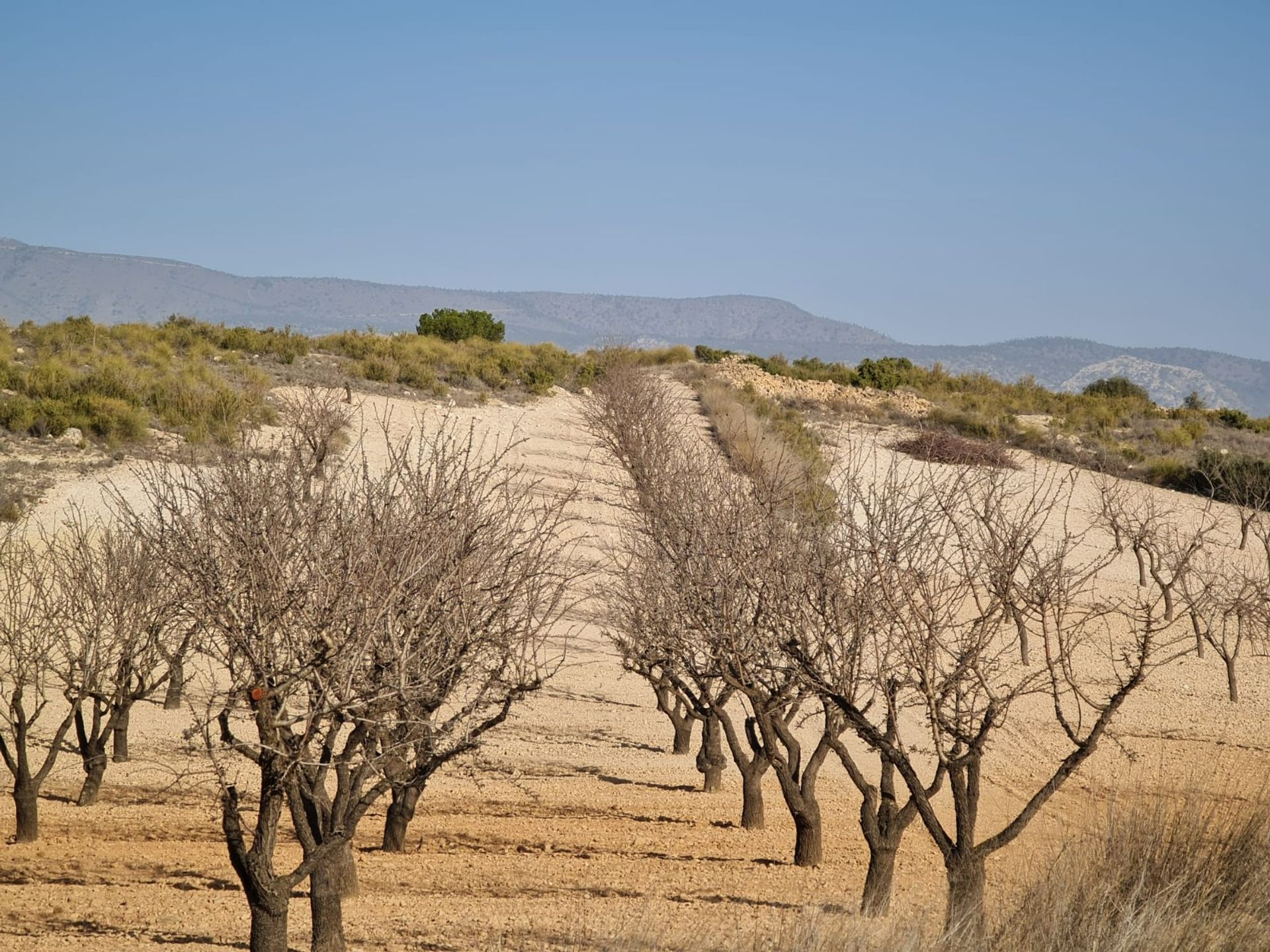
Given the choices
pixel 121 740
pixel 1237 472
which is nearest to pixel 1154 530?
pixel 121 740

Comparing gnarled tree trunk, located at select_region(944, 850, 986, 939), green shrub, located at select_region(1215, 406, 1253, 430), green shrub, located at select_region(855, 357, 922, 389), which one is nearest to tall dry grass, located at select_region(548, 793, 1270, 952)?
gnarled tree trunk, located at select_region(944, 850, 986, 939)

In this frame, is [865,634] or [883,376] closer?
[865,634]

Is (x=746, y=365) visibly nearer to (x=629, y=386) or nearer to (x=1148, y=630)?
(x=629, y=386)

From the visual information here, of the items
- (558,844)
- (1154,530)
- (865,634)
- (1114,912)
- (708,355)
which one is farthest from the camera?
(708,355)

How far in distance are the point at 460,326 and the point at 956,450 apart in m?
38.1

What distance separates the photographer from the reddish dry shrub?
12672 millimetres

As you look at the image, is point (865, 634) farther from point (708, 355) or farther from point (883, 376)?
point (708, 355)

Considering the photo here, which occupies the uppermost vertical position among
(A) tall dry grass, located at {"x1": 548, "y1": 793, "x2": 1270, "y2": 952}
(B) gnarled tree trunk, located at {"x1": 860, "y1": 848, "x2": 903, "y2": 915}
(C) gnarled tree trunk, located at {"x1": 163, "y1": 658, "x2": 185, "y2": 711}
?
(A) tall dry grass, located at {"x1": 548, "y1": 793, "x2": 1270, "y2": 952}

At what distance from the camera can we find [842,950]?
580 cm

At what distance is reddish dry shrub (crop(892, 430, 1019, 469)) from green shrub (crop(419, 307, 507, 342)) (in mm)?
21503

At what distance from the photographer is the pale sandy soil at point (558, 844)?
26.5ft

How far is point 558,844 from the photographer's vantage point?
1096 centimetres

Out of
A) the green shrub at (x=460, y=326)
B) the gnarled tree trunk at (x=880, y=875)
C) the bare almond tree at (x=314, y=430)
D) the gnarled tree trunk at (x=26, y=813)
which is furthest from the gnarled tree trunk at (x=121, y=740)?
the green shrub at (x=460, y=326)

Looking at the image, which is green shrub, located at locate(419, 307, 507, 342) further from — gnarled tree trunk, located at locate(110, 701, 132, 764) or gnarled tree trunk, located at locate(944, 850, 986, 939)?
gnarled tree trunk, located at locate(944, 850, 986, 939)
